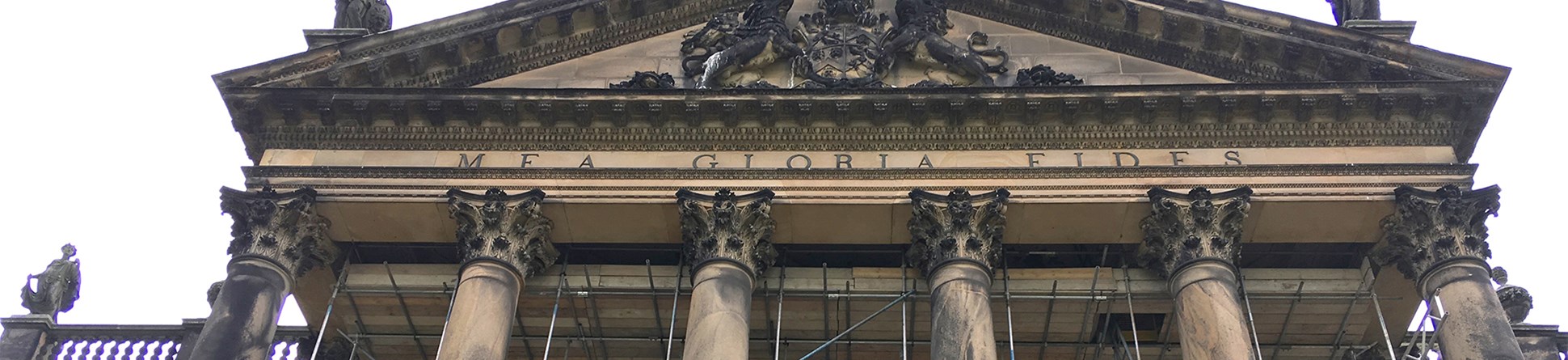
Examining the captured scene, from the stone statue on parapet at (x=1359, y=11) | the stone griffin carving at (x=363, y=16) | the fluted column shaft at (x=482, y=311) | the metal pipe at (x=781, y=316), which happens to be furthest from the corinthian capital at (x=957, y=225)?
the stone griffin carving at (x=363, y=16)

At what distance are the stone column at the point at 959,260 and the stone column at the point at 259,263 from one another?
859 cm

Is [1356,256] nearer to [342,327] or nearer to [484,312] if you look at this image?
[484,312]

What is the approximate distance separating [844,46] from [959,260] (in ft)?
17.7

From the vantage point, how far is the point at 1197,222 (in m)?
20.1

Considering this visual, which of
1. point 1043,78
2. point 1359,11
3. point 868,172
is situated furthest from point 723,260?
point 1359,11

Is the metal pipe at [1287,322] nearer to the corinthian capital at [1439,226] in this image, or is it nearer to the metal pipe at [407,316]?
the corinthian capital at [1439,226]

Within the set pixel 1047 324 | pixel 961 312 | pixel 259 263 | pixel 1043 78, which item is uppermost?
pixel 1043 78

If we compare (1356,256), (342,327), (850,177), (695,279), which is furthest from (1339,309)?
(342,327)

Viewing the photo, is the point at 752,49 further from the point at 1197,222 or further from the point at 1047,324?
the point at 1197,222

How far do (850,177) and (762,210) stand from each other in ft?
4.87

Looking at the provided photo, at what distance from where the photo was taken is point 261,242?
20375 millimetres

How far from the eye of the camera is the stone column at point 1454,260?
1841cm

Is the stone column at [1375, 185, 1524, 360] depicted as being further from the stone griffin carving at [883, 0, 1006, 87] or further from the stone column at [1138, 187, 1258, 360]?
the stone griffin carving at [883, 0, 1006, 87]

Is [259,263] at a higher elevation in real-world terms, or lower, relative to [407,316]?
lower
